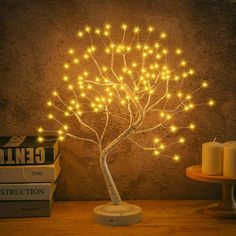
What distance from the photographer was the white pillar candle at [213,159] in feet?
5.33

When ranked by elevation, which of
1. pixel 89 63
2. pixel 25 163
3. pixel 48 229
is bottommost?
pixel 48 229

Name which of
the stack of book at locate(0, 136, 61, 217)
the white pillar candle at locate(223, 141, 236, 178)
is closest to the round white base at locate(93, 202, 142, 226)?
the stack of book at locate(0, 136, 61, 217)

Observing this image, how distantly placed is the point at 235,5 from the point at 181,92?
1.37 ft

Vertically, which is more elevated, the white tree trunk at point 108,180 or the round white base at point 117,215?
the white tree trunk at point 108,180

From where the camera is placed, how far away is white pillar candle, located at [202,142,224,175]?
162cm

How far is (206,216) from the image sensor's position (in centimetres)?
166

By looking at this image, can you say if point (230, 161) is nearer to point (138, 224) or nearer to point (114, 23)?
point (138, 224)

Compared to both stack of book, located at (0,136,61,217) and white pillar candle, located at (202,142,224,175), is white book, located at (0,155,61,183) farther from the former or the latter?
white pillar candle, located at (202,142,224,175)

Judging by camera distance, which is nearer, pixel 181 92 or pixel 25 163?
pixel 25 163

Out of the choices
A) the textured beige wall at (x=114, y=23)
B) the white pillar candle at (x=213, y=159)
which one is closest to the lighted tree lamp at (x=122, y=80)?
the textured beige wall at (x=114, y=23)

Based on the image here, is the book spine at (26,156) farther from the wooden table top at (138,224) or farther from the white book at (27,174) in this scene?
the wooden table top at (138,224)

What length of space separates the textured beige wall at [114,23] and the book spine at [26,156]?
0.23 meters

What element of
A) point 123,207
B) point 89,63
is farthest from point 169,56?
point 123,207

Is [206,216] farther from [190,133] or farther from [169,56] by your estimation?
[169,56]
